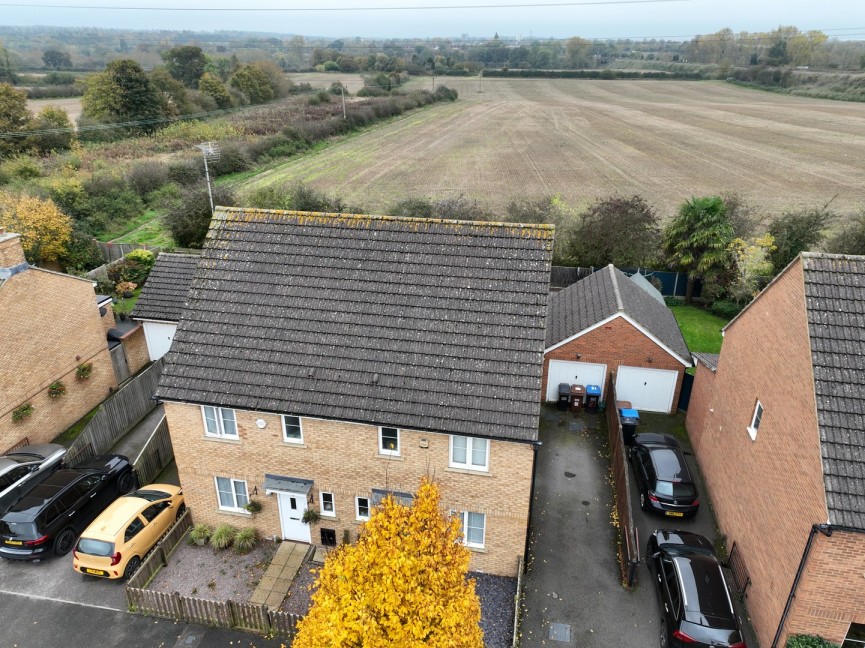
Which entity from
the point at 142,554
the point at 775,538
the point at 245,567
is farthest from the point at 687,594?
the point at 142,554

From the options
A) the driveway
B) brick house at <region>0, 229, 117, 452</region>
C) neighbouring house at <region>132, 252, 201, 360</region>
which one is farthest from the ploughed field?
the driveway

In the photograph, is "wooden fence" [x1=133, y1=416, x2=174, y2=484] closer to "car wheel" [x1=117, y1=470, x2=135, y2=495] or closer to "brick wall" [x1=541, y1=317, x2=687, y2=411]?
"car wheel" [x1=117, y1=470, x2=135, y2=495]

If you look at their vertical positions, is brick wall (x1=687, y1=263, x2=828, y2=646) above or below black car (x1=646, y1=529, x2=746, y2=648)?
above

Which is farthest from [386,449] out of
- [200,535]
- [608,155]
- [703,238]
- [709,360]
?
[608,155]

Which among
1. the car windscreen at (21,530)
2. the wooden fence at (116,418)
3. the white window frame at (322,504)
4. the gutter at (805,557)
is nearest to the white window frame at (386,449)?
the white window frame at (322,504)

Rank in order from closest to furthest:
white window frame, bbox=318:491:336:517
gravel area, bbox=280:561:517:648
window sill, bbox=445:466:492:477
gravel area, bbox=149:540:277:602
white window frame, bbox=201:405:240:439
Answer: gravel area, bbox=280:561:517:648
window sill, bbox=445:466:492:477
gravel area, bbox=149:540:277:602
white window frame, bbox=201:405:240:439
white window frame, bbox=318:491:336:517
